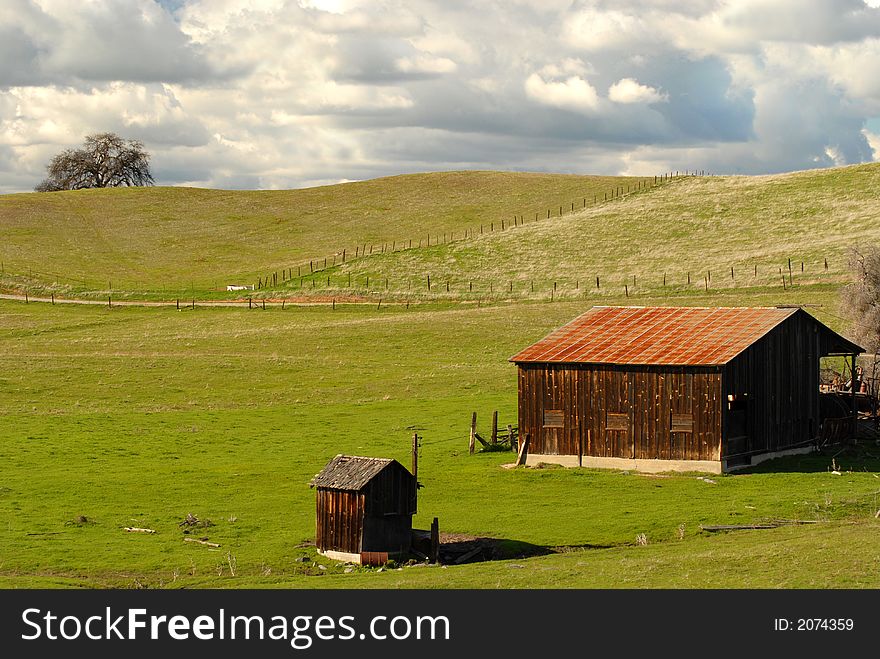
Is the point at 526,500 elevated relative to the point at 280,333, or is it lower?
lower

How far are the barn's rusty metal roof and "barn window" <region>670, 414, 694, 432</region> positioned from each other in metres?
15.1

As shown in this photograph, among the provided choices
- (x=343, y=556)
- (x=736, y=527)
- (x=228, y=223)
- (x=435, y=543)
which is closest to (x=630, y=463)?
(x=736, y=527)

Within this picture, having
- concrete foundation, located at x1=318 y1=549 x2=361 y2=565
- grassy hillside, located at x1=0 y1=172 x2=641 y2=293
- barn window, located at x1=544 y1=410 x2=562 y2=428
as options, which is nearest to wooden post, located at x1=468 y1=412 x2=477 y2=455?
barn window, located at x1=544 y1=410 x2=562 y2=428

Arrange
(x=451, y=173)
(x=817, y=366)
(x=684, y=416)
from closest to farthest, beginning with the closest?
1. (x=684, y=416)
2. (x=817, y=366)
3. (x=451, y=173)

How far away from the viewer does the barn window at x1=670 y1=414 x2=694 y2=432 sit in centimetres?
4298

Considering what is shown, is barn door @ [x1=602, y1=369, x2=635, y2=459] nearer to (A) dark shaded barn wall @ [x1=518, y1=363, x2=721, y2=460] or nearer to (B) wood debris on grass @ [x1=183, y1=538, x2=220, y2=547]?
(A) dark shaded barn wall @ [x1=518, y1=363, x2=721, y2=460]

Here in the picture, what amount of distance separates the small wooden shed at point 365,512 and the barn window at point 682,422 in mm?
14410

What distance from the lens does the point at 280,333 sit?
77.9 m

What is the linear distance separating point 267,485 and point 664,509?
13.5 m
